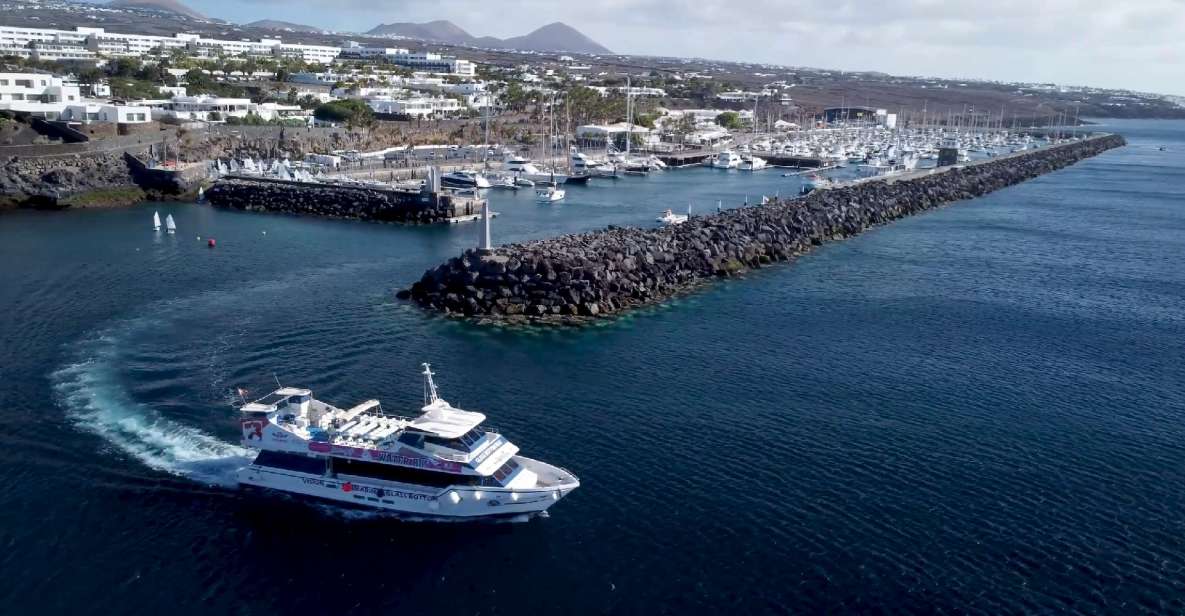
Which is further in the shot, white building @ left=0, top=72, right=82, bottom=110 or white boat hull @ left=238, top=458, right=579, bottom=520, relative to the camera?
white building @ left=0, top=72, right=82, bottom=110

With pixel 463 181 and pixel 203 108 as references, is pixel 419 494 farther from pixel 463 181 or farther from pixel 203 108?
pixel 203 108

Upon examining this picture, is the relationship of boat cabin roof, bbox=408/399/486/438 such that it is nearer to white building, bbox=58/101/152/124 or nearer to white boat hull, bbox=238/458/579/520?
white boat hull, bbox=238/458/579/520

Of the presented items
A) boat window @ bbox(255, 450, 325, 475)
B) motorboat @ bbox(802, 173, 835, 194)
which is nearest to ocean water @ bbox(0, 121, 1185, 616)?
boat window @ bbox(255, 450, 325, 475)

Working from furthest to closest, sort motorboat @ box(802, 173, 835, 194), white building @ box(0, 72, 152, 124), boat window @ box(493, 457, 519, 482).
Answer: motorboat @ box(802, 173, 835, 194), white building @ box(0, 72, 152, 124), boat window @ box(493, 457, 519, 482)

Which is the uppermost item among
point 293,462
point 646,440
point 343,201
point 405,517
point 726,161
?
point 726,161

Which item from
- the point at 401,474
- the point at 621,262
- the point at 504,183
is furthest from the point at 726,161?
the point at 401,474

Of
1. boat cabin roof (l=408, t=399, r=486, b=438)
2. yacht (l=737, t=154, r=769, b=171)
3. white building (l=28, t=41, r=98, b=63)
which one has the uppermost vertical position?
white building (l=28, t=41, r=98, b=63)
